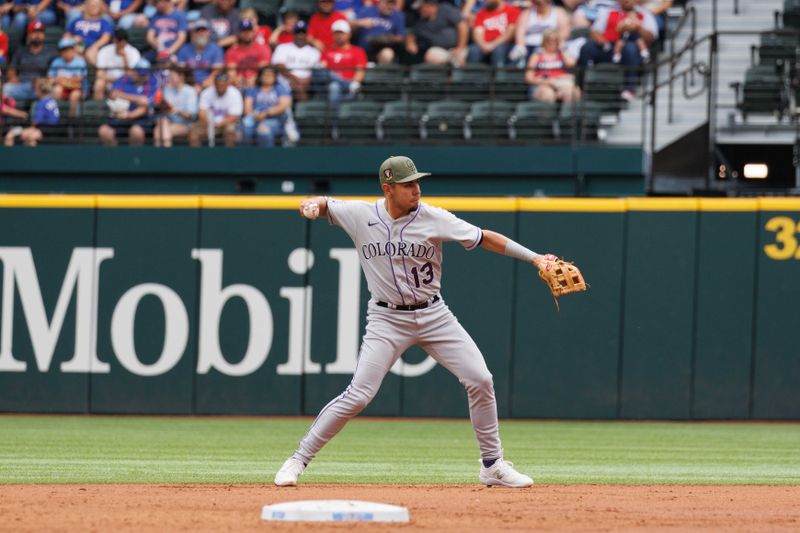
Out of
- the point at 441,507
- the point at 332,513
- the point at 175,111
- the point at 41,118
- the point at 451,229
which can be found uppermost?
the point at 175,111

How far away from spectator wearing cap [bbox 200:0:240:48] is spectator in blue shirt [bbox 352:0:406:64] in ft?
5.42

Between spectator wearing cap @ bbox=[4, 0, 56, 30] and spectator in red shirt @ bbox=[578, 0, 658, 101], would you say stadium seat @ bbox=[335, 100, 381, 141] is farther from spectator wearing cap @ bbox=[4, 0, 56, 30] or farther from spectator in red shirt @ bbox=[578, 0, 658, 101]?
spectator wearing cap @ bbox=[4, 0, 56, 30]

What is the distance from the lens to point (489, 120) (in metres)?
15.4

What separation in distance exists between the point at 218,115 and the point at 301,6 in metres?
2.61

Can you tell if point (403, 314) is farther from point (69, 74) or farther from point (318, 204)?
point (69, 74)

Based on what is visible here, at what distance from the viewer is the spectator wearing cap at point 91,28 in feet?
56.7

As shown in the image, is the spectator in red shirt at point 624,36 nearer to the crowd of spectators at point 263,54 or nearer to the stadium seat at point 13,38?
the crowd of spectators at point 263,54

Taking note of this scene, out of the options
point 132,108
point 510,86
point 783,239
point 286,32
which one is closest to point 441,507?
point 783,239

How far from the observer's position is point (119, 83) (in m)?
16.2

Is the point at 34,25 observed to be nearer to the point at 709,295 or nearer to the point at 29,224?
the point at 29,224

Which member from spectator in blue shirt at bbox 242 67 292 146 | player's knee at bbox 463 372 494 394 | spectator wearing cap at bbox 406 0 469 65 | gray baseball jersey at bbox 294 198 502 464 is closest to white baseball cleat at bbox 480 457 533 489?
gray baseball jersey at bbox 294 198 502 464

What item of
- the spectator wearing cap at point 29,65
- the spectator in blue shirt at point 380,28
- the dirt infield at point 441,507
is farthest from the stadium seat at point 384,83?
the dirt infield at point 441,507

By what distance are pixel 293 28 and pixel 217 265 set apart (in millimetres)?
4124

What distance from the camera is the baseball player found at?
24.8ft
